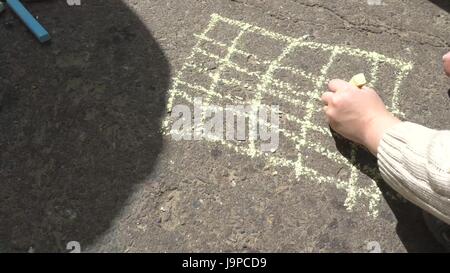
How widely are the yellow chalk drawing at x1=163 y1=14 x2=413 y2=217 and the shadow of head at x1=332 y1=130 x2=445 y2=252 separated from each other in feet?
0.05

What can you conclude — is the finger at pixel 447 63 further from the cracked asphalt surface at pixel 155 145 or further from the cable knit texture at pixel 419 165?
the cable knit texture at pixel 419 165

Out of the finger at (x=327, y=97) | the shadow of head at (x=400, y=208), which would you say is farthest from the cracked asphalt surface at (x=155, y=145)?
the finger at (x=327, y=97)

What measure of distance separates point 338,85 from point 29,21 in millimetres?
1165

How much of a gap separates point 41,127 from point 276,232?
2.77ft

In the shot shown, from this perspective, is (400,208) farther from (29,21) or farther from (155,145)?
(29,21)

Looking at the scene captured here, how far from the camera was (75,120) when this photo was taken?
161cm

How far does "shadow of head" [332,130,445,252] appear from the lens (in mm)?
1422

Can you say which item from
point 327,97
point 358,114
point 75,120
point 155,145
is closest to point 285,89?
point 327,97

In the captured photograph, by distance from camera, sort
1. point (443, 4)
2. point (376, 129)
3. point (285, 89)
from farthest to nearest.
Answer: point (443, 4)
point (285, 89)
point (376, 129)

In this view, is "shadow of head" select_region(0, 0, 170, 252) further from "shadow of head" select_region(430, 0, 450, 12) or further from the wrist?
"shadow of head" select_region(430, 0, 450, 12)

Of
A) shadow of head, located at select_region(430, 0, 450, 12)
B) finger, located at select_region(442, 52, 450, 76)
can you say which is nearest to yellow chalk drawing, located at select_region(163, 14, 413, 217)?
finger, located at select_region(442, 52, 450, 76)

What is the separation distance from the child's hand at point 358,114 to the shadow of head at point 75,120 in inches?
22.8

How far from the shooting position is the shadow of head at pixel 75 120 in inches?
56.6
